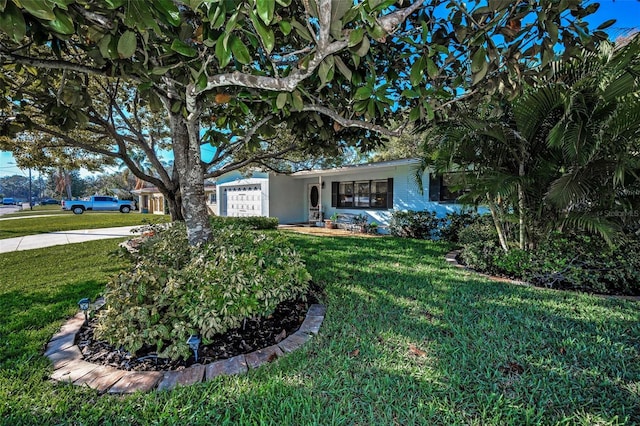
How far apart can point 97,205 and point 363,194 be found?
101 ft

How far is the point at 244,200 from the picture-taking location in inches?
682

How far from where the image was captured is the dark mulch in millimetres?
2596

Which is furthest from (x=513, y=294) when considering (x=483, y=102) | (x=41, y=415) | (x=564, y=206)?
(x=41, y=415)

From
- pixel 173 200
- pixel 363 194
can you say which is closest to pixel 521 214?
pixel 173 200

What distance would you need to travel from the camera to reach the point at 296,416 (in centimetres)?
192

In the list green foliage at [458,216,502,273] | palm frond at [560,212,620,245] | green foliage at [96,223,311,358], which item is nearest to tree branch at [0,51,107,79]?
green foliage at [96,223,311,358]

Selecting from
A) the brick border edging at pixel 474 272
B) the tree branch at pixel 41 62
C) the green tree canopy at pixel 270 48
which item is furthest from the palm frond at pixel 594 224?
the tree branch at pixel 41 62

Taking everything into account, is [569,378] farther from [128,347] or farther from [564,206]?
[128,347]

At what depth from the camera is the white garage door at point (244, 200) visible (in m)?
16.2

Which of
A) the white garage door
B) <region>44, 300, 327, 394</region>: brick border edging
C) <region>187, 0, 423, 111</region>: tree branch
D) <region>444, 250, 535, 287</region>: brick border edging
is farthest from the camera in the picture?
the white garage door

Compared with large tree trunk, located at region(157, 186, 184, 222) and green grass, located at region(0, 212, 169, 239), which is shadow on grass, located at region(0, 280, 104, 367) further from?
green grass, located at region(0, 212, 169, 239)

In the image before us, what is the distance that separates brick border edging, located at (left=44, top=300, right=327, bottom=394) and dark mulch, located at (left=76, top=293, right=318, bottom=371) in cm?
9

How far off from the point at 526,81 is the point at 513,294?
112 inches

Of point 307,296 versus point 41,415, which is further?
point 307,296
